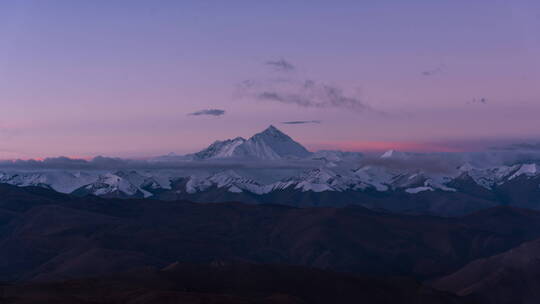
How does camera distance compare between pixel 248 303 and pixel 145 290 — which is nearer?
pixel 248 303

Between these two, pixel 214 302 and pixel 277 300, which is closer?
pixel 214 302

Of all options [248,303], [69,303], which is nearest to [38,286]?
[69,303]

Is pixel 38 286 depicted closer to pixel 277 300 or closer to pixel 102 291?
pixel 102 291

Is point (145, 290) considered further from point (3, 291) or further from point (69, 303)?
point (3, 291)

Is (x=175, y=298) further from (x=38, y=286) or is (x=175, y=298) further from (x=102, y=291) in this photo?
(x=38, y=286)

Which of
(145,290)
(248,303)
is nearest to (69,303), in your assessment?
Result: (145,290)

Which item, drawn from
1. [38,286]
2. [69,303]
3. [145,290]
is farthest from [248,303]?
[38,286]

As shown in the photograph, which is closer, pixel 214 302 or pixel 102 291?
pixel 214 302
